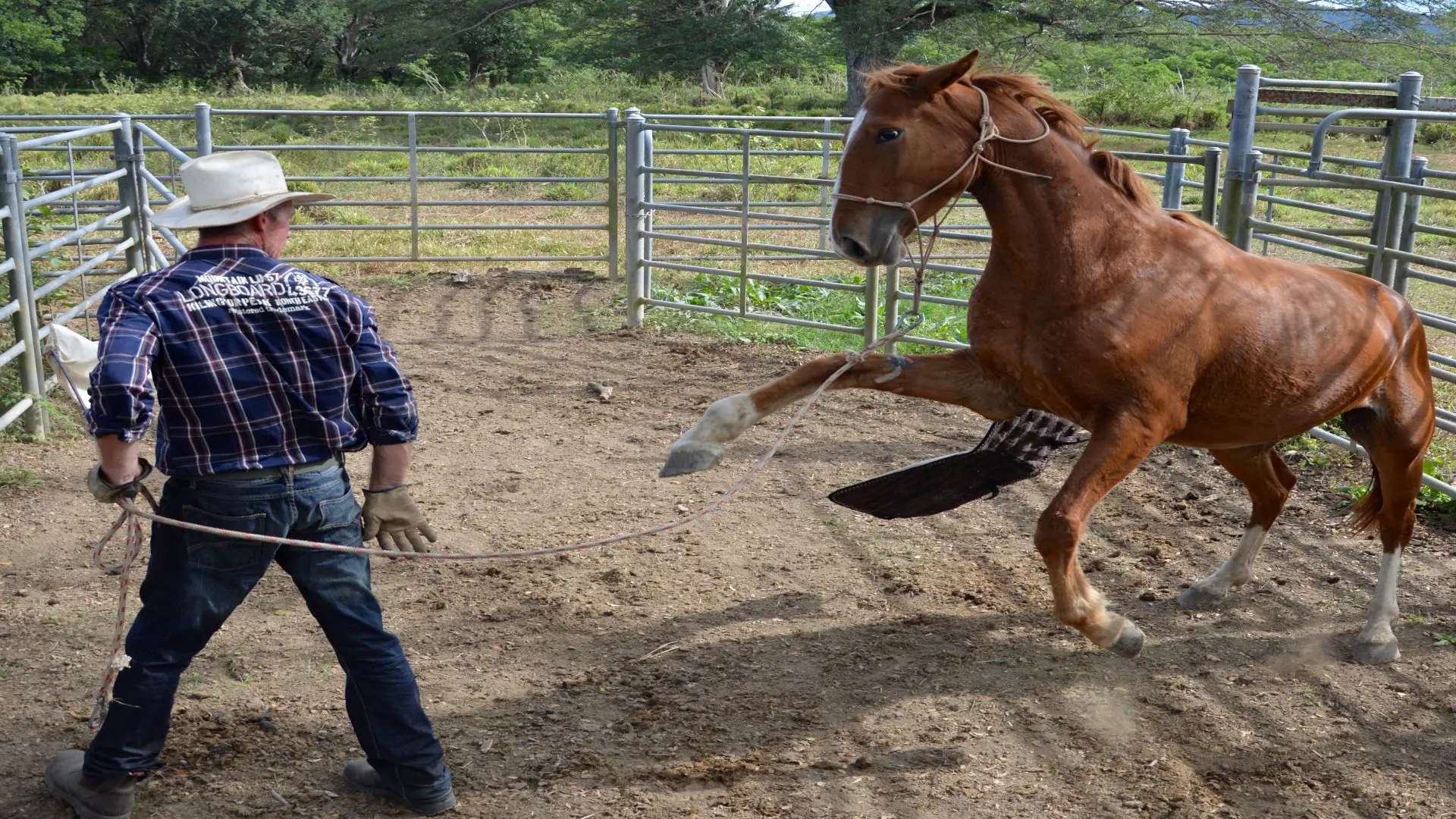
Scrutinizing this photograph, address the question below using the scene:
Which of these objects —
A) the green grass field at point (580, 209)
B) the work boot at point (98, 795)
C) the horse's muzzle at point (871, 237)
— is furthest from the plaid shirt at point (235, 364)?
the green grass field at point (580, 209)

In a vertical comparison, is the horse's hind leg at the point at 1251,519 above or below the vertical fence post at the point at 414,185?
below

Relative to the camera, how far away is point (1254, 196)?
19.5ft

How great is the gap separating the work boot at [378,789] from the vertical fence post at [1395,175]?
4492mm

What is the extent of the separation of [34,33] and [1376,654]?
36352 mm

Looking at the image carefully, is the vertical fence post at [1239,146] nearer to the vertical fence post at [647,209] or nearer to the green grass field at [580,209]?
the green grass field at [580,209]

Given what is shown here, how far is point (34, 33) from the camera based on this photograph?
32312 mm

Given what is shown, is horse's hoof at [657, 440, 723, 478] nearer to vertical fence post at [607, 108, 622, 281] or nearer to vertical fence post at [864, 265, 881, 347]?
vertical fence post at [864, 265, 881, 347]

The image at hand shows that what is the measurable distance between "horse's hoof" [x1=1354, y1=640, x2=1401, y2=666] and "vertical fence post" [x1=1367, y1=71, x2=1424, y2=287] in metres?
1.98

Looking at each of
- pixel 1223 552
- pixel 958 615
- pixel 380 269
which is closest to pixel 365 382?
pixel 958 615

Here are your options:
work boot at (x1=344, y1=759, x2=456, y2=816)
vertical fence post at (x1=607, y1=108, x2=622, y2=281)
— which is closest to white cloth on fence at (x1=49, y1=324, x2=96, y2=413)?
work boot at (x1=344, y1=759, x2=456, y2=816)

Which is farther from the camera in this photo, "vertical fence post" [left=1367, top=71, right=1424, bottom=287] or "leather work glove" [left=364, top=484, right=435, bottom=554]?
"vertical fence post" [left=1367, top=71, right=1424, bottom=287]

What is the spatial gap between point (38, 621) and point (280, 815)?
5.45 feet

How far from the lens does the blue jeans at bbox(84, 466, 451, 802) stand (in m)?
2.75

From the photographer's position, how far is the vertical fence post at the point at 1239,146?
5.82 meters
